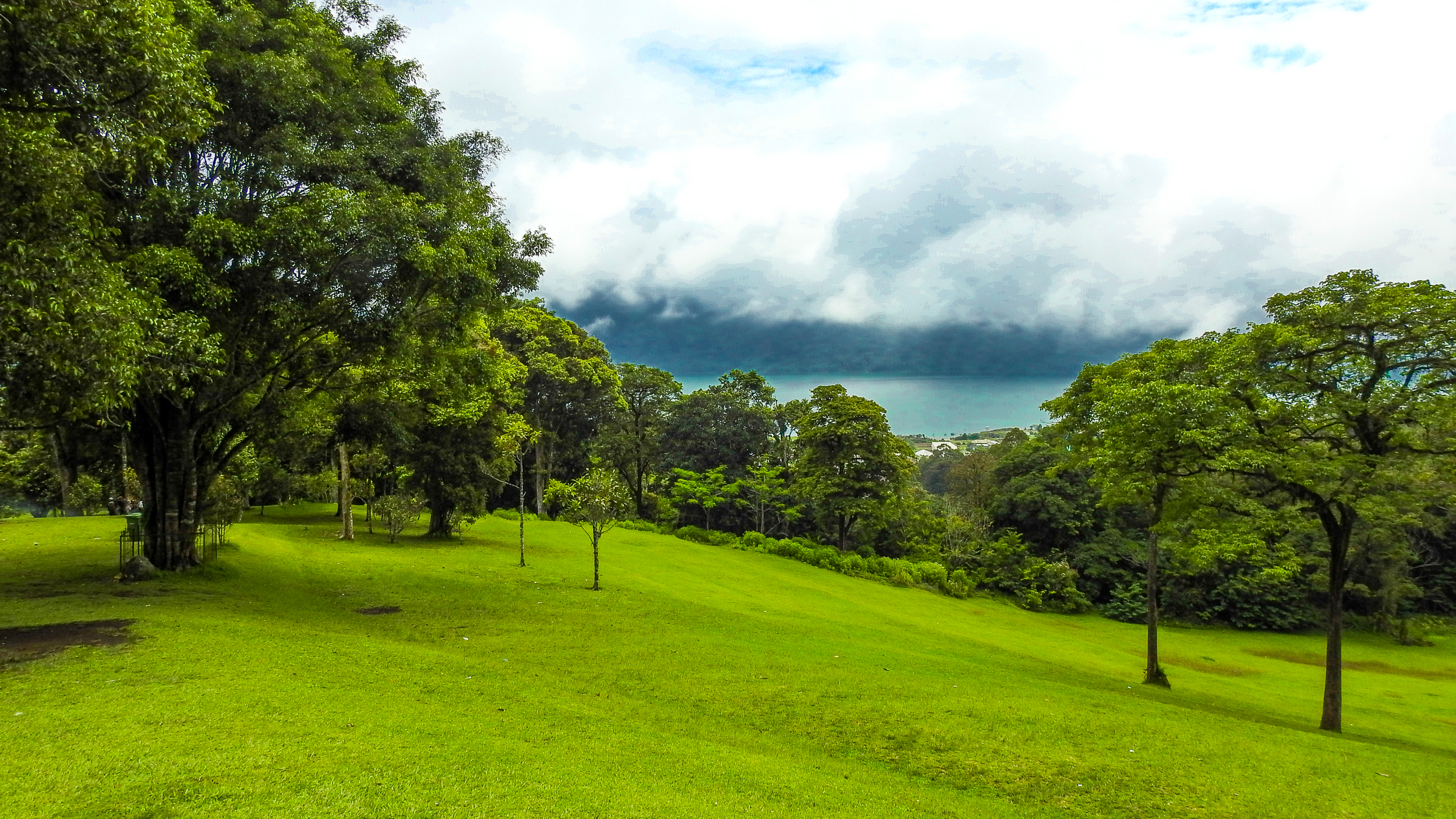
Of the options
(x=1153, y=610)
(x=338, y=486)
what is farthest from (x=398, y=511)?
(x=1153, y=610)

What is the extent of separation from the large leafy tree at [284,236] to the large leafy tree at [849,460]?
26.3m

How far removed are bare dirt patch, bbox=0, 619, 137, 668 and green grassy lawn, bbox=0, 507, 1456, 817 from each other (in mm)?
329

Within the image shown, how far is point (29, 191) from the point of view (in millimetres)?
8789

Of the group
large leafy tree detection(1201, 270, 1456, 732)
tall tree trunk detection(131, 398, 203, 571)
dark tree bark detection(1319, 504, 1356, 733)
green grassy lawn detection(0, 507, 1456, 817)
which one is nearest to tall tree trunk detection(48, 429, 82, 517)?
green grassy lawn detection(0, 507, 1456, 817)

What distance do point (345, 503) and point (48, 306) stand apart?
892 inches

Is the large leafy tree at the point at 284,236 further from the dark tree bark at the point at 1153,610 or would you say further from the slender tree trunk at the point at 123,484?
the dark tree bark at the point at 1153,610

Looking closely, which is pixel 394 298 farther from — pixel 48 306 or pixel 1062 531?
pixel 1062 531

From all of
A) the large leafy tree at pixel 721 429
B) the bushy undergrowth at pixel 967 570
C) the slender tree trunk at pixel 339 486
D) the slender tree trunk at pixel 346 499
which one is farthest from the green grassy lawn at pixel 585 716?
the large leafy tree at pixel 721 429

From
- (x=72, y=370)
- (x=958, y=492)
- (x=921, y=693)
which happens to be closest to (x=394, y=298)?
(x=72, y=370)

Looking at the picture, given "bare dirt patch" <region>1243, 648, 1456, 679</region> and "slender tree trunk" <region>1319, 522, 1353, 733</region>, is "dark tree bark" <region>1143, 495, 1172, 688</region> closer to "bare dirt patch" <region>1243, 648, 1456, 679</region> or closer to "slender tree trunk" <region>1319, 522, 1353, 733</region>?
"slender tree trunk" <region>1319, 522, 1353, 733</region>

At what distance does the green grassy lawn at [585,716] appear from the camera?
6938 mm

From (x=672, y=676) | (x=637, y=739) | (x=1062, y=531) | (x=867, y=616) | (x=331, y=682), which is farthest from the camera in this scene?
(x=1062, y=531)

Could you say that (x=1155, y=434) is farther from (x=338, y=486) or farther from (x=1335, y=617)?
(x=338, y=486)

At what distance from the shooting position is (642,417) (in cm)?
5631
